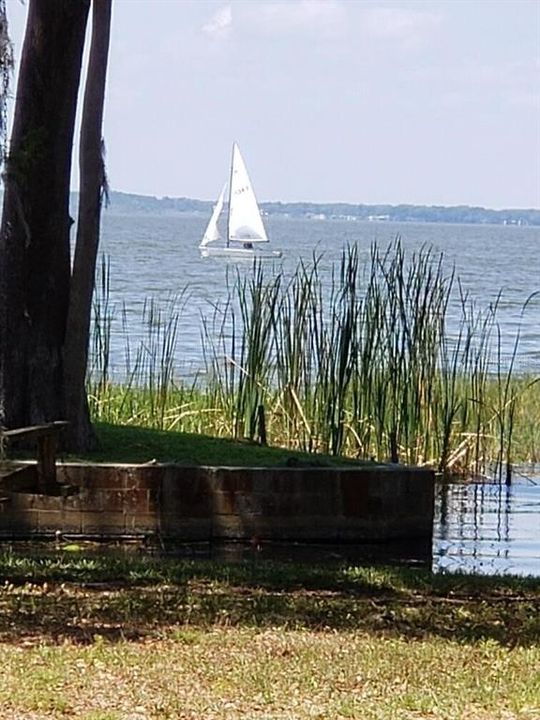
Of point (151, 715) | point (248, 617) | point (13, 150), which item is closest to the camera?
point (151, 715)

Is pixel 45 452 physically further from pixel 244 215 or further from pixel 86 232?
pixel 244 215

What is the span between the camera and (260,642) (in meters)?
7.02

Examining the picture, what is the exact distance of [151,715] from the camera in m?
5.67

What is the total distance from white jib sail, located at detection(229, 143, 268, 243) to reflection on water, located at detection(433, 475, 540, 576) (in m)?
33.5

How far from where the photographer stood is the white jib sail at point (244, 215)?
161 feet

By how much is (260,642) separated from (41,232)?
18.7ft

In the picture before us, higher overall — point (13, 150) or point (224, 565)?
point (13, 150)

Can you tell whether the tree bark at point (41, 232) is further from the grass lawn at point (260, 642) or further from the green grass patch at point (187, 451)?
the grass lawn at point (260, 642)

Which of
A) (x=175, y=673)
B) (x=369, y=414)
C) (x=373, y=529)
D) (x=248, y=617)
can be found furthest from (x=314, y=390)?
(x=175, y=673)

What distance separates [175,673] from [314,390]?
8.39m

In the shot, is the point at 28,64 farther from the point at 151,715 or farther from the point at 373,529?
the point at 151,715

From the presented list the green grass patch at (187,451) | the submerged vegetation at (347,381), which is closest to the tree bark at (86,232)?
the green grass patch at (187,451)

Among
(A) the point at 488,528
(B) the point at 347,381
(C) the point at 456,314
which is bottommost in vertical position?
(A) the point at 488,528

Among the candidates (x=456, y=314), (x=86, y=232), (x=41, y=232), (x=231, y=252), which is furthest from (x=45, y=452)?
(x=231, y=252)
